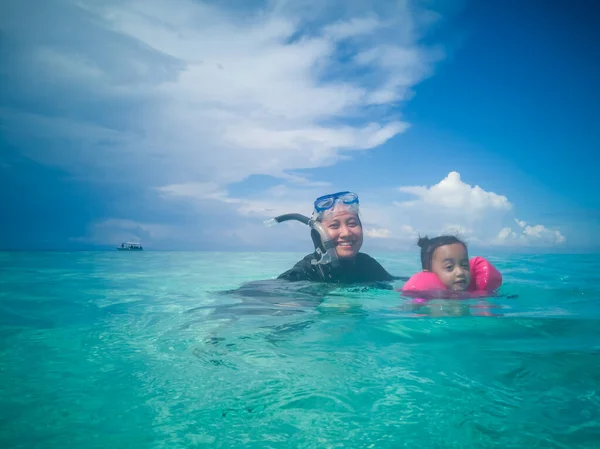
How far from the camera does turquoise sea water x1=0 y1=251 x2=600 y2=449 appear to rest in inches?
75.2

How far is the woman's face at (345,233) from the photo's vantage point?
6.05 metres

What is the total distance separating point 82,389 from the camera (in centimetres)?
242

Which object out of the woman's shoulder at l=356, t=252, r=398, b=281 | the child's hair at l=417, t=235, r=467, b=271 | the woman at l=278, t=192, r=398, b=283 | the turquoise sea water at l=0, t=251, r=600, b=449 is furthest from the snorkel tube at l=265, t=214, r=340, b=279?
the child's hair at l=417, t=235, r=467, b=271

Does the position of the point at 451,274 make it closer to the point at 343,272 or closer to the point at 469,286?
the point at 469,286

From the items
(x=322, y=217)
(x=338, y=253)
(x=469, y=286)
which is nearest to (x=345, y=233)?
(x=338, y=253)

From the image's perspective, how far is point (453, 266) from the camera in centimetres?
535

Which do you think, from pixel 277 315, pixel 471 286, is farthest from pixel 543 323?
pixel 277 315

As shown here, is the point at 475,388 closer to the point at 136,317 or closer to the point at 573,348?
the point at 573,348

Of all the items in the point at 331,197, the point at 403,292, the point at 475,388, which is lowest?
the point at 475,388

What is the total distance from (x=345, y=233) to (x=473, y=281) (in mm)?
2344

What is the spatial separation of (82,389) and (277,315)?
7.70 feet

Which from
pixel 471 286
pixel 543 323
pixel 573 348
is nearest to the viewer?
pixel 573 348

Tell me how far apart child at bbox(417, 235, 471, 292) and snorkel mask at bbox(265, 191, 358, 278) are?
1.61m

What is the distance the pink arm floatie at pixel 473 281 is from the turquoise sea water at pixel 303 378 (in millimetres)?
373
